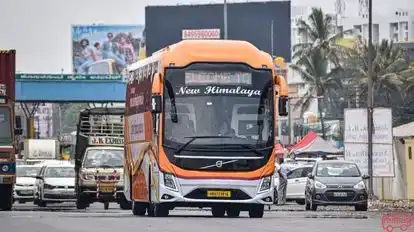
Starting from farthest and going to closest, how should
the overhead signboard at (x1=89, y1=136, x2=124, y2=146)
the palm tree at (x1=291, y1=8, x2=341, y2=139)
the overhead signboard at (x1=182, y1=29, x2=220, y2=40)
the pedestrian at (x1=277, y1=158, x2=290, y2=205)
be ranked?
the palm tree at (x1=291, y1=8, x2=341, y2=139)
the overhead signboard at (x1=182, y1=29, x2=220, y2=40)
the pedestrian at (x1=277, y1=158, x2=290, y2=205)
the overhead signboard at (x1=89, y1=136, x2=124, y2=146)

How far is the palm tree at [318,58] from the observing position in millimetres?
93312

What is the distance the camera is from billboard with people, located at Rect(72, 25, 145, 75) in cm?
11688

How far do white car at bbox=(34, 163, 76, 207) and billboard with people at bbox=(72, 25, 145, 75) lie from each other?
71.1 meters

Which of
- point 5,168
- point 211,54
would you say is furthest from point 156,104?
point 5,168

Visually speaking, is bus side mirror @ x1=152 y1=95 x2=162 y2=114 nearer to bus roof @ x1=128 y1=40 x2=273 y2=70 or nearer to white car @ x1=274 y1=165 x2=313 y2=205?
bus roof @ x1=128 y1=40 x2=273 y2=70

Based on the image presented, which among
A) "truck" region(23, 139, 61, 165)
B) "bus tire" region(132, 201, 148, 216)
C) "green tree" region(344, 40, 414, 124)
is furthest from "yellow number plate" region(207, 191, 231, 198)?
"green tree" region(344, 40, 414, 124)

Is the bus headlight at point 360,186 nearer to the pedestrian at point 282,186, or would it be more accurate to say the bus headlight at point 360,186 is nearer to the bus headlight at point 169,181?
the pedestrian at point 282,186

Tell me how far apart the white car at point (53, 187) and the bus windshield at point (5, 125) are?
324 inches

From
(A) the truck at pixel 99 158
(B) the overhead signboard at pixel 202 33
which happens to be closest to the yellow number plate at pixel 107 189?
(A) the truck at pixel 99 158


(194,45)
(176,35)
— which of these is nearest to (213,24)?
(176,35)

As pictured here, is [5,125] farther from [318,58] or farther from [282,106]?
[318,58]

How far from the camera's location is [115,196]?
38.5 m

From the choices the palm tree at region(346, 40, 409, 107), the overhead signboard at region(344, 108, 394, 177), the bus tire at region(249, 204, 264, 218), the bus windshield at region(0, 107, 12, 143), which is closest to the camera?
the bus tire at region(249, 204, 264, 218)

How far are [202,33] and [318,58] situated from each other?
8.96 m
